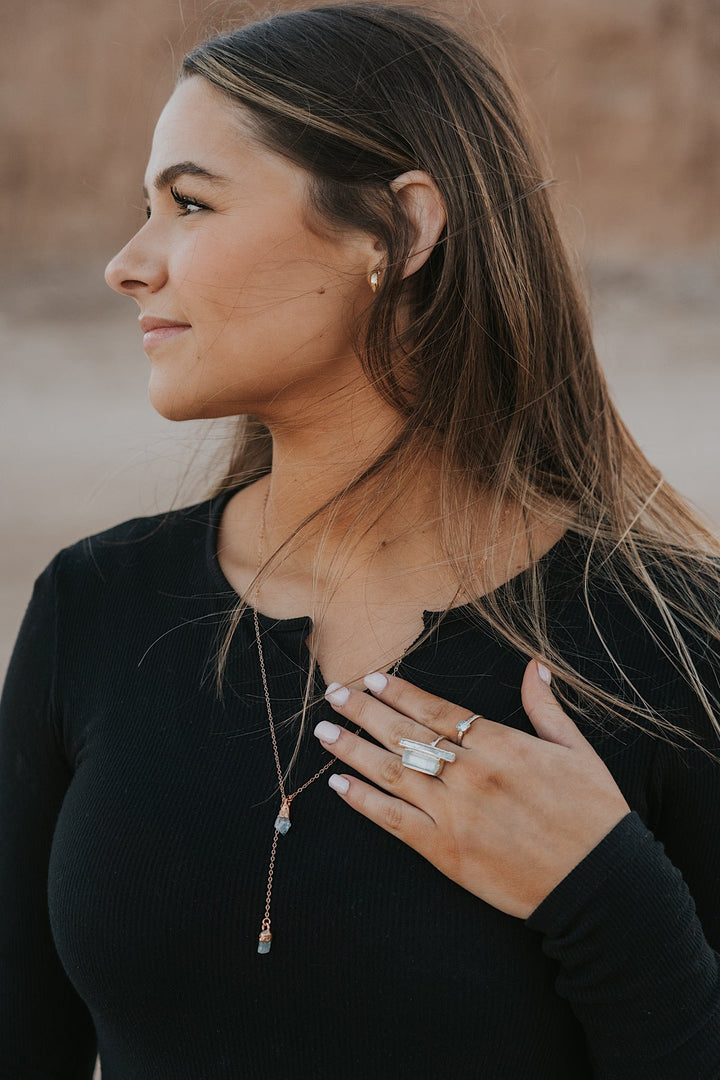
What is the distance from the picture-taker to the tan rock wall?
9.16 metres

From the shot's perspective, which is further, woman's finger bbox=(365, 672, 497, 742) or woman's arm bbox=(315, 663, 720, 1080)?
woman's finger bbox=(365, 672, 497, 742)

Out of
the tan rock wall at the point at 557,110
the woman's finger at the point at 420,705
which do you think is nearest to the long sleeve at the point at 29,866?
the woman's finger at the point at 420,705

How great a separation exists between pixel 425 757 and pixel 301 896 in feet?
0.68

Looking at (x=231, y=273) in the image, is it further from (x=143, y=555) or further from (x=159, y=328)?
(x=143, y=555)

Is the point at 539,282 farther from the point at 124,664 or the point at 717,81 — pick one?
the point at 717,81

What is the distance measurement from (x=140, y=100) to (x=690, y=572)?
9.10 meters

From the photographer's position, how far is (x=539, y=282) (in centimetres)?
159

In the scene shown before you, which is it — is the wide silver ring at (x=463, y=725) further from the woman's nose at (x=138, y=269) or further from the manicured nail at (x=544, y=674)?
the woman's nose at (x=138, y=269)

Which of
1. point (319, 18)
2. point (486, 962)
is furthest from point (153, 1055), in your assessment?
point (319, 18)

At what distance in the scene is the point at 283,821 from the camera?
1.27 meters

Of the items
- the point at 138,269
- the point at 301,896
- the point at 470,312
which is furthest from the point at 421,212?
the point at 301,896

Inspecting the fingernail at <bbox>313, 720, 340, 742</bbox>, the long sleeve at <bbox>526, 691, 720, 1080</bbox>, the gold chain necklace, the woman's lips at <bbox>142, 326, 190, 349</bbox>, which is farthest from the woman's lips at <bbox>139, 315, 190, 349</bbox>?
the long sleeve at <bbox>526, 691, 720, 1080</bbox>

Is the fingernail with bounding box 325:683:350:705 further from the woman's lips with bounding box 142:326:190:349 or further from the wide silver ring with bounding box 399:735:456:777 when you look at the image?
the woman's lips with bounding box 142:326:190:349

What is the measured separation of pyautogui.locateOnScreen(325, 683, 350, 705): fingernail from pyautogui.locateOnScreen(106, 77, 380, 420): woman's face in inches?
15.9
